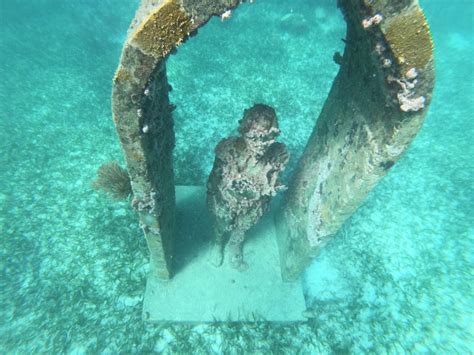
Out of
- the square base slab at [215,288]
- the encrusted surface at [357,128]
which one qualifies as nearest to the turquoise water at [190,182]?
the square base slab at [215,288]

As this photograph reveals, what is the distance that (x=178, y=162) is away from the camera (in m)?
6.79

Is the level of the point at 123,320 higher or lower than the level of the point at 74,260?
lower

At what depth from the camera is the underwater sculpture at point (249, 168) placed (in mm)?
3170

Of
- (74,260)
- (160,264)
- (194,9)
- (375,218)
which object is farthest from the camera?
(375,218)

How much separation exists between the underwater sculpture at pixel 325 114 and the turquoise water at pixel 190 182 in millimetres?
1149

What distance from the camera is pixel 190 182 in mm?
6441

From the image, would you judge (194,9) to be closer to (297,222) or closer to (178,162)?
(297,222)

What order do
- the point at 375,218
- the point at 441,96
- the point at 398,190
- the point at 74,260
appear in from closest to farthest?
the point at 74,260 → the point at 375,218 → the point at 398,190 → the point at 441,96

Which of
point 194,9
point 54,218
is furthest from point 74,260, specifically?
point 194,9

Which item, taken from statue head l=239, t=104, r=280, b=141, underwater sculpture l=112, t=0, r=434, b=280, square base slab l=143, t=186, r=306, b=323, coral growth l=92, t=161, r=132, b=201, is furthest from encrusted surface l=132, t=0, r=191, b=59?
square base slab l=143, t=186, r=306, b=323

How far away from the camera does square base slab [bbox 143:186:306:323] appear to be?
14.7 ft

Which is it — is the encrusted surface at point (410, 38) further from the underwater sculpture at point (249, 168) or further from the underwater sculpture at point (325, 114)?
the underwater sculpture at point (249, 168)

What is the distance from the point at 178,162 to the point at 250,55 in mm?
6141

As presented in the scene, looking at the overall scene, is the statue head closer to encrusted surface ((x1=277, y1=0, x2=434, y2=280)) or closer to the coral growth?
encrusted surface ((x1=277, y1=0, x2=434, y2=280))
